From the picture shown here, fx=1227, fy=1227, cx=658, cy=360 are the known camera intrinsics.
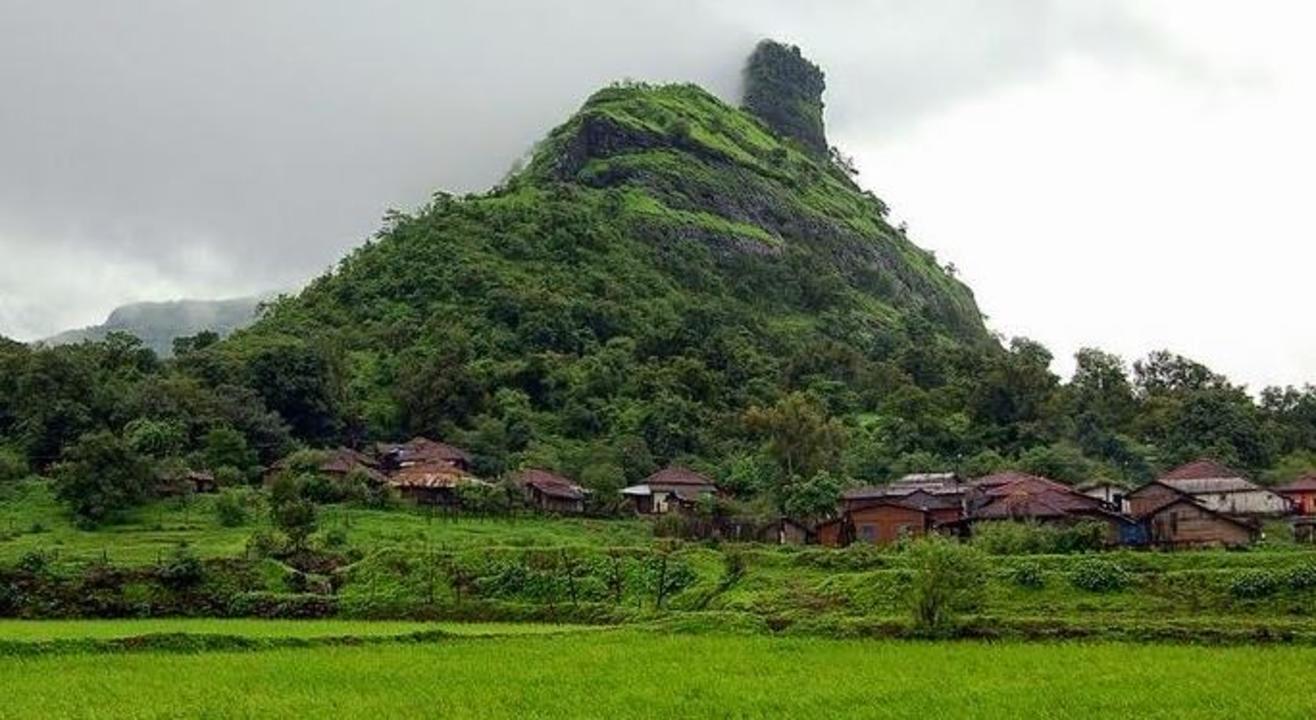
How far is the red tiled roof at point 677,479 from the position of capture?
8144cm

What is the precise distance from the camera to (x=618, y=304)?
12531 cm

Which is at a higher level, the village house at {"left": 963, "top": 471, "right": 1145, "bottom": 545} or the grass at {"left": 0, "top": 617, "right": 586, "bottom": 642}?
the village house at {"left": 963, "top": 471, "right": 1145, "bottom": 545}

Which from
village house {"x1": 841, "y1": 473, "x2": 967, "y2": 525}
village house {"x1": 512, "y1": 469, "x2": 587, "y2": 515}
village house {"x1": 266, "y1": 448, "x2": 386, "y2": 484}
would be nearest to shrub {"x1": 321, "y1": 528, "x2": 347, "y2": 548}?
village house {"x1": 266, "y1": 448, "x2": 386, "y2": 484}

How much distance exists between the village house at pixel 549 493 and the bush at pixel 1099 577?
1502 inches

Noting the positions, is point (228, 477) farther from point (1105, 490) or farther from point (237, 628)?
point (1105, 490)

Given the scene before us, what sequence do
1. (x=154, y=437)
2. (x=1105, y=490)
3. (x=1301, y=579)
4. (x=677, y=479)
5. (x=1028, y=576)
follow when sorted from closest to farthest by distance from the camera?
1. (x=1301, y=579)
2. (x=1028, y=576)
3. (x=154, y=437)
4. (x=1105, y=490)
5. (x=677, y=479)

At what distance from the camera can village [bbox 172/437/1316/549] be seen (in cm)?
6247

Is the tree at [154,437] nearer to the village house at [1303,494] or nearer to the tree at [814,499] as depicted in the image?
the tree at [814,499]

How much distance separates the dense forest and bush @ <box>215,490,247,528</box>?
14.5ft

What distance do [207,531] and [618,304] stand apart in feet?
223

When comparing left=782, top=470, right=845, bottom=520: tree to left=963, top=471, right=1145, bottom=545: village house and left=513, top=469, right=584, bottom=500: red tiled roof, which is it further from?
left=513, top=469, right=584, bottom=500: red tiled roof

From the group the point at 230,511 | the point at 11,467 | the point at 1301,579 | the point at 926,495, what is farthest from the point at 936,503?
the point at 11,467

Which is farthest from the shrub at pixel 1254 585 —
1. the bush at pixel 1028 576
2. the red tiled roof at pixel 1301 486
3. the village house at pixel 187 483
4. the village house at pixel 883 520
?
the village house at pixel 187 483

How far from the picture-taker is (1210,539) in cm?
6094
